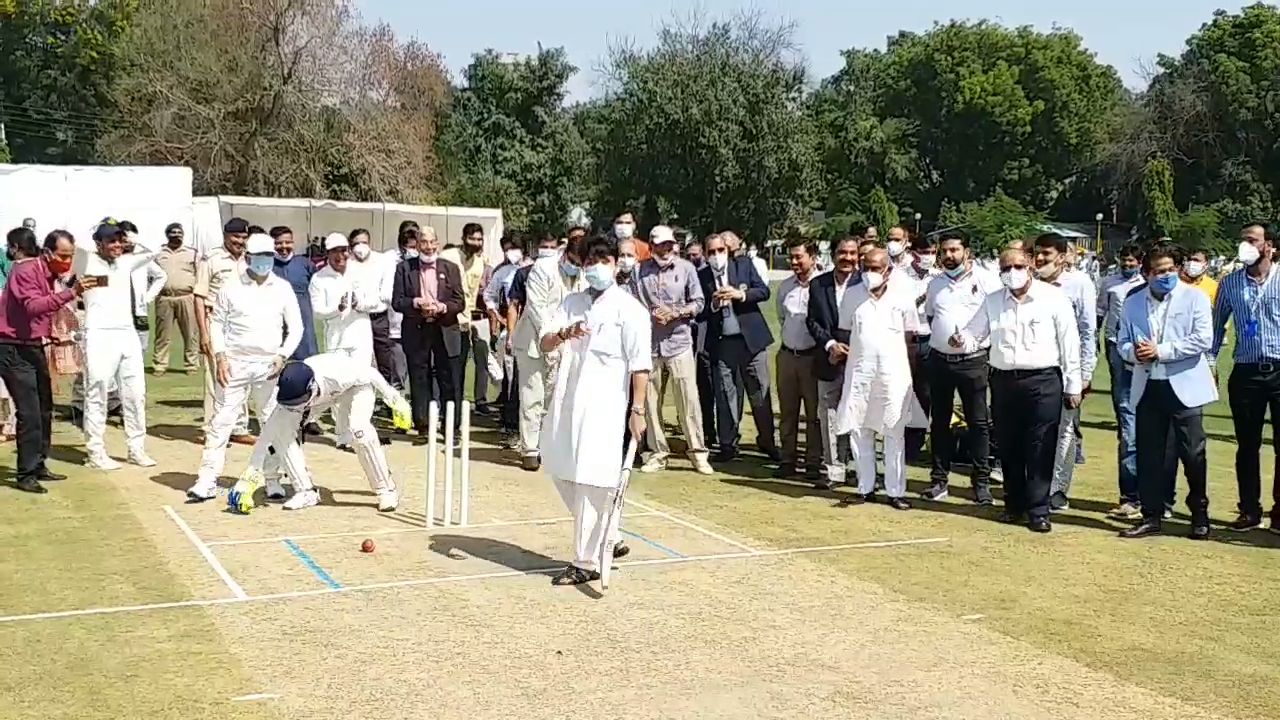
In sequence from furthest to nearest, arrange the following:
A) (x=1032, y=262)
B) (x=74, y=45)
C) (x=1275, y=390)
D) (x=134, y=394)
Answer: (x=74, y=45) < (x=134, y=394) < (x=1032, y=262) < (x=1275, y=390)

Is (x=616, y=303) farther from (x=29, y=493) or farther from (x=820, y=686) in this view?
(x=29, y=493)

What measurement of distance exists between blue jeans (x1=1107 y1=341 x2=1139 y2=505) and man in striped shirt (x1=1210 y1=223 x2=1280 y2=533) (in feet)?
2.58

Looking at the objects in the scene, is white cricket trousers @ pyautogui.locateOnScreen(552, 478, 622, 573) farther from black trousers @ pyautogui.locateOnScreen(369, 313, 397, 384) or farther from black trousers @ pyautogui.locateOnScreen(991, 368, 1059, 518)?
black trousers @ pyautogui.locateOnScreen(369, 313, 397, 384)

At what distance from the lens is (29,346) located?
11.4 meters

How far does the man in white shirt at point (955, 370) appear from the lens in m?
11.7

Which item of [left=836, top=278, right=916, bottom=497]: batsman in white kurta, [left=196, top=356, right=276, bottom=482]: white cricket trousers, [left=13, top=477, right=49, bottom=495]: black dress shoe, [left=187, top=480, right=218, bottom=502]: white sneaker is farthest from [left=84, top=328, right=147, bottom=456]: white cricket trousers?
[left=836, top=278, right=916, bottom=497]: batsman in white kurta

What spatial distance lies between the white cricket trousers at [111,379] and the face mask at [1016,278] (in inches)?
294

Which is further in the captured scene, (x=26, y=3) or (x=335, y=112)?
(x=26, y=3)

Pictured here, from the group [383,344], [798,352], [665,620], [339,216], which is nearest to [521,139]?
[339,216]

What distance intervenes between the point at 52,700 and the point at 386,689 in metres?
1.51

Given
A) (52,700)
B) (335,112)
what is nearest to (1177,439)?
(52,700)

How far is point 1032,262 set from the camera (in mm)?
11047

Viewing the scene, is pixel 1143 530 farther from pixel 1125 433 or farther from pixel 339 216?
pixel 339 216

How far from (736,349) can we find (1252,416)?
478cm
